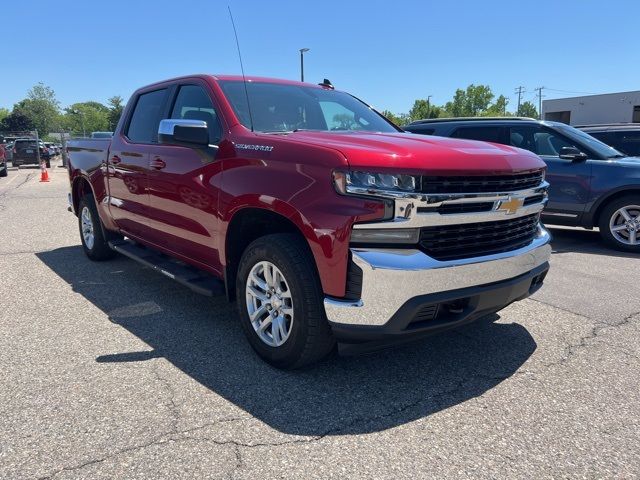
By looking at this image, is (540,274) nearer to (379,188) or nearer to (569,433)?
(569,433)

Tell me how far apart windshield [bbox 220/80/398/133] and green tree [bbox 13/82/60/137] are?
102m

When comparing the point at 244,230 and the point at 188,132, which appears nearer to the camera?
the point at 188,132

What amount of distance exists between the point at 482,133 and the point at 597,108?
46.1 meters

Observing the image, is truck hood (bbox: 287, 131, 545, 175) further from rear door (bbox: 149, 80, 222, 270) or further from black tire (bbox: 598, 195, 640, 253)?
black tire (bbox: 598, 195, 640, 253)

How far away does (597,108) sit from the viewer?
4684 cm

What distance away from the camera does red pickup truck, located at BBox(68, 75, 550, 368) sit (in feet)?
8.86

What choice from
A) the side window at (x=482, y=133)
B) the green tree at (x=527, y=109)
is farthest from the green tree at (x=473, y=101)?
the side window at (x=482, y=133)

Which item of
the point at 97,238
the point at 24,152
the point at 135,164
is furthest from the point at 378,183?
the point at 24,152

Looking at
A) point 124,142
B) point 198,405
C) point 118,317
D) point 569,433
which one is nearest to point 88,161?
point 124,142

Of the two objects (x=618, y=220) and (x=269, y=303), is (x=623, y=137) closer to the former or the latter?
(x=618, y=220)

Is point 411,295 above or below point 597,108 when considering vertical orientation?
below

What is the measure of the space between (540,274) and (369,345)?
1427 millimetres

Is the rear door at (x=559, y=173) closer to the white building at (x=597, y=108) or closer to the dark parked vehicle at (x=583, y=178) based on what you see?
the dark parked vehicle at (x=583, y=178)

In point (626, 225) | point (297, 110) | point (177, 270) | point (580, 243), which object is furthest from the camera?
point (580, 243)
